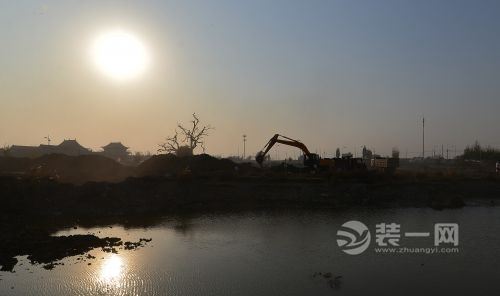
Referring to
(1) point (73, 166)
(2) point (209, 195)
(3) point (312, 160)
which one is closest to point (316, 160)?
(3) point (312, 160)

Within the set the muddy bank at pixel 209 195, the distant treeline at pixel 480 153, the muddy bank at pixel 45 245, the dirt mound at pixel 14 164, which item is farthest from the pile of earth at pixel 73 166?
the distant treeline at pixel 480 153

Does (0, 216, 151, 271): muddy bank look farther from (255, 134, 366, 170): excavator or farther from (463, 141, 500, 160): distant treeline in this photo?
(463, 141, 500, 160): distant treeline

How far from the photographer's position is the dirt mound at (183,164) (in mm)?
41531

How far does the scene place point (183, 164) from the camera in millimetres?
42688

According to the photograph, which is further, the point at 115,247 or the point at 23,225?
the point at 23,225

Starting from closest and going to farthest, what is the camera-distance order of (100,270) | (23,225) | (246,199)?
(100,270)
(23,225)
(246,199)

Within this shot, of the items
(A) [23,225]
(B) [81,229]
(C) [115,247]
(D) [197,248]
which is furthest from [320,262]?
(A) [23,225]

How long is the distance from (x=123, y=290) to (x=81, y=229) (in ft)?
35.3

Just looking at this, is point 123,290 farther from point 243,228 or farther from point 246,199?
point 246,199

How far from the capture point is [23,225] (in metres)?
22.8

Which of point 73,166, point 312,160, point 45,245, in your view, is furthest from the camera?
point 73,166

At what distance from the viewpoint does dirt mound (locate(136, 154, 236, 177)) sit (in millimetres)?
41531

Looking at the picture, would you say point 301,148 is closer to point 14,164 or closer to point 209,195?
point 209,195

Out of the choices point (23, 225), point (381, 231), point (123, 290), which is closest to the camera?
point (123, 290)
